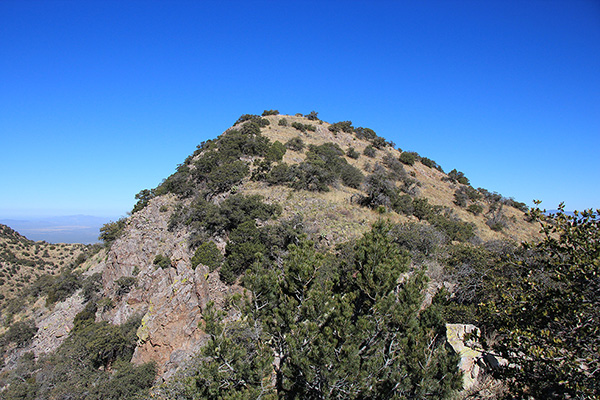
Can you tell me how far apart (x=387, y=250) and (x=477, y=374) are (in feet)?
11.7

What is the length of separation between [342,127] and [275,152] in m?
21.0

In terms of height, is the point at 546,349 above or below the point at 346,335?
above

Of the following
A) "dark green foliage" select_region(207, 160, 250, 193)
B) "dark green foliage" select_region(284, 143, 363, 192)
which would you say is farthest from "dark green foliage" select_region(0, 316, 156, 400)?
"dark green foliage" select_region(284, 143, 363, 192)

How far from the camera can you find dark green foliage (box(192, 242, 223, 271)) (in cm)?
1560

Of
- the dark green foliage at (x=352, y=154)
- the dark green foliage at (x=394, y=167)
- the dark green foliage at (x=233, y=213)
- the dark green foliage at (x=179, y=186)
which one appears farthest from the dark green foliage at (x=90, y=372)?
the dark green foliage at (x=352, y=154)

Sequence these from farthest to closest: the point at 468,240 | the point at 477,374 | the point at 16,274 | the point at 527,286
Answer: the point at 16,274 < the point at 468,240 < the point at 477,374 < the point at 527,286

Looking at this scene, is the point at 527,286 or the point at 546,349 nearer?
the point at 546,349

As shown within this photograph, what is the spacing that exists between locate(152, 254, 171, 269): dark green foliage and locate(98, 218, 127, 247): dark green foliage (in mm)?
9048

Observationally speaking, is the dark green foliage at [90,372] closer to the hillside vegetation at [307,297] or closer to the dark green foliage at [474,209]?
the hillside vegetation at [307,297]

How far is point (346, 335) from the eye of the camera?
5875 mm

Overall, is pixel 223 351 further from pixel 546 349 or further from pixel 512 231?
pixel 512 231

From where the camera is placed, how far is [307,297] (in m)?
6.63

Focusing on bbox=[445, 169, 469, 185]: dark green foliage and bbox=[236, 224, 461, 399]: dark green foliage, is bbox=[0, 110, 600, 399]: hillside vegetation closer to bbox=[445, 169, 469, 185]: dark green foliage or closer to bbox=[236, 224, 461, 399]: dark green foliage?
bbox=[236, 224, 461, 399]: dark green foliage

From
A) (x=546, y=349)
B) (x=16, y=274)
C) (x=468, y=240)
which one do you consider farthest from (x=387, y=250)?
(x=16, y=274)
